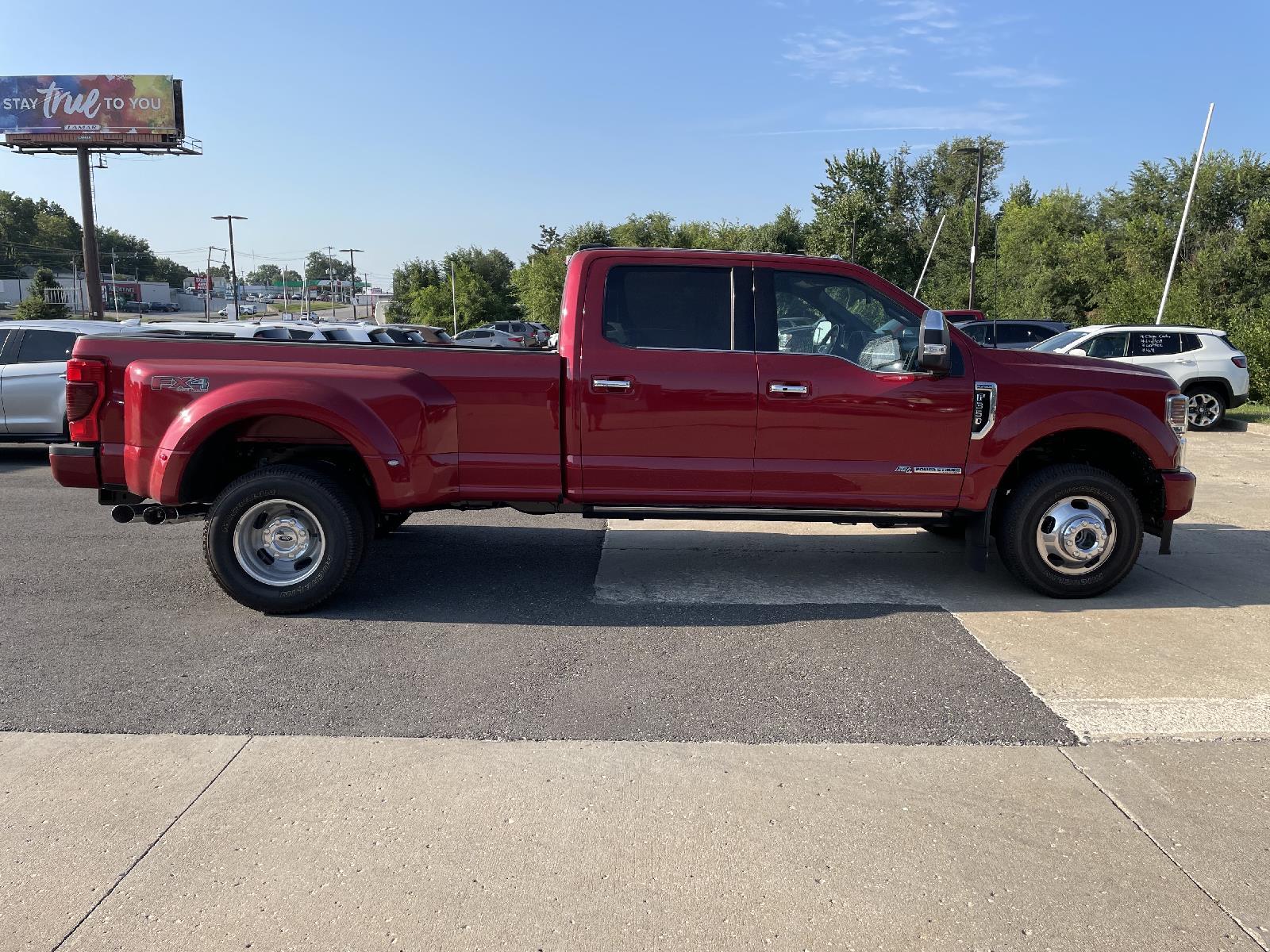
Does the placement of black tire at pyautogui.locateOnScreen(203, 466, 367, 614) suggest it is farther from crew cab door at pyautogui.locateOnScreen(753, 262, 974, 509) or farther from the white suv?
the white suv

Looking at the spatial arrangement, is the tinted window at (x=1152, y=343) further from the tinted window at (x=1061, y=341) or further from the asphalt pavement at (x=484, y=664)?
the asphalt pavement at (x=484, y=664)

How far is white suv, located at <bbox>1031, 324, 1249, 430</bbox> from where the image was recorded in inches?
588

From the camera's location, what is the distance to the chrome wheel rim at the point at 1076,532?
5.69 metres

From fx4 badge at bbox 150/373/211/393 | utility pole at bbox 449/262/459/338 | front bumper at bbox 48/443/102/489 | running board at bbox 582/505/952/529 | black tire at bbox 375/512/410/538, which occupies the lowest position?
black tire at bbox 375/512/410/538

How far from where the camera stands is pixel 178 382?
5211mm

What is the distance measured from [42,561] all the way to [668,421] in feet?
15.1

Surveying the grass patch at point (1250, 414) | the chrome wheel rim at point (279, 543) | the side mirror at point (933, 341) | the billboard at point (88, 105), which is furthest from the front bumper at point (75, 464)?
the billboard at point (88, 105)

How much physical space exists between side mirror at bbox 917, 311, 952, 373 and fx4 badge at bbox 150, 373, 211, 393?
398 centimetres

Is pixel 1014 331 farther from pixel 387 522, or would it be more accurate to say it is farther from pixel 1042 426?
pixel 387 522

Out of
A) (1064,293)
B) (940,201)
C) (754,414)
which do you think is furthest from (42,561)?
(940,201)

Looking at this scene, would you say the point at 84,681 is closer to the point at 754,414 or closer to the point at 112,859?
the point at 112,859

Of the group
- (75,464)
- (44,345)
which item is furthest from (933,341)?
(44,345)

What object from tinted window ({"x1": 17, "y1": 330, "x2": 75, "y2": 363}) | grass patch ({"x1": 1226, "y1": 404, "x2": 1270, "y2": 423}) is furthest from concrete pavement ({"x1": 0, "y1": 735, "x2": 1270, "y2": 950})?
grass patch ({"x1": 1226, "y1": 404, "x2": 1270, "y2": 423})

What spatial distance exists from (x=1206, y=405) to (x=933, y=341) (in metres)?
12.7
